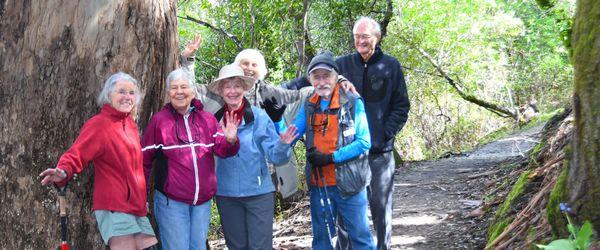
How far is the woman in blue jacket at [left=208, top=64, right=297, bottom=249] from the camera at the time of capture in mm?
4945

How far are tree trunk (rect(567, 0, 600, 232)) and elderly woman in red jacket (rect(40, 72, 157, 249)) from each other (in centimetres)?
277

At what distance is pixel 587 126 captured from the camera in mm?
3674

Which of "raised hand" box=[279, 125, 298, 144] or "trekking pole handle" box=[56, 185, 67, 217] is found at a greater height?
"raised hand" box=[279, 125, 298, 144]

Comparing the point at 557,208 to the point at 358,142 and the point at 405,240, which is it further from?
the point at 405,240

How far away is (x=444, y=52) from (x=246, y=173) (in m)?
17.9

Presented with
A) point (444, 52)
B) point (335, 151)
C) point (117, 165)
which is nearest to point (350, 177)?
point (335, 151)

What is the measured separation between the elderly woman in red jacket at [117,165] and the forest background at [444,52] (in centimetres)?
912

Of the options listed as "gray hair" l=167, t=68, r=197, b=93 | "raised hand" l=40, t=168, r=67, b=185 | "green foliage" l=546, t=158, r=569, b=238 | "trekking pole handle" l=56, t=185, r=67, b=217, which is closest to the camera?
"green foliage" l=546, t=158, r=569, b=238

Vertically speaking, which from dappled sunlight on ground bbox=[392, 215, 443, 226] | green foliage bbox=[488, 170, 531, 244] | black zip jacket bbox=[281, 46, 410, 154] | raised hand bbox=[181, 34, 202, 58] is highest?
raised hand bbox=[181, 34, 202, 58]

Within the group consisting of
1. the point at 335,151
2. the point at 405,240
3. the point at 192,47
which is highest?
the point at 192,47

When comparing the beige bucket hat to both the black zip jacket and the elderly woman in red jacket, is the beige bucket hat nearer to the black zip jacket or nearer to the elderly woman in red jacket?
the elderly woman in red jacket

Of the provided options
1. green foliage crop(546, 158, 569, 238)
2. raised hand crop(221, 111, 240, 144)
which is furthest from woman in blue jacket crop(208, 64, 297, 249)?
green foliage crop(546, 158, 569, 238)

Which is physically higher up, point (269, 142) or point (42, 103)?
point (42, 103)

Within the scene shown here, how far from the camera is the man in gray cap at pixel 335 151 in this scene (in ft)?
16.6
